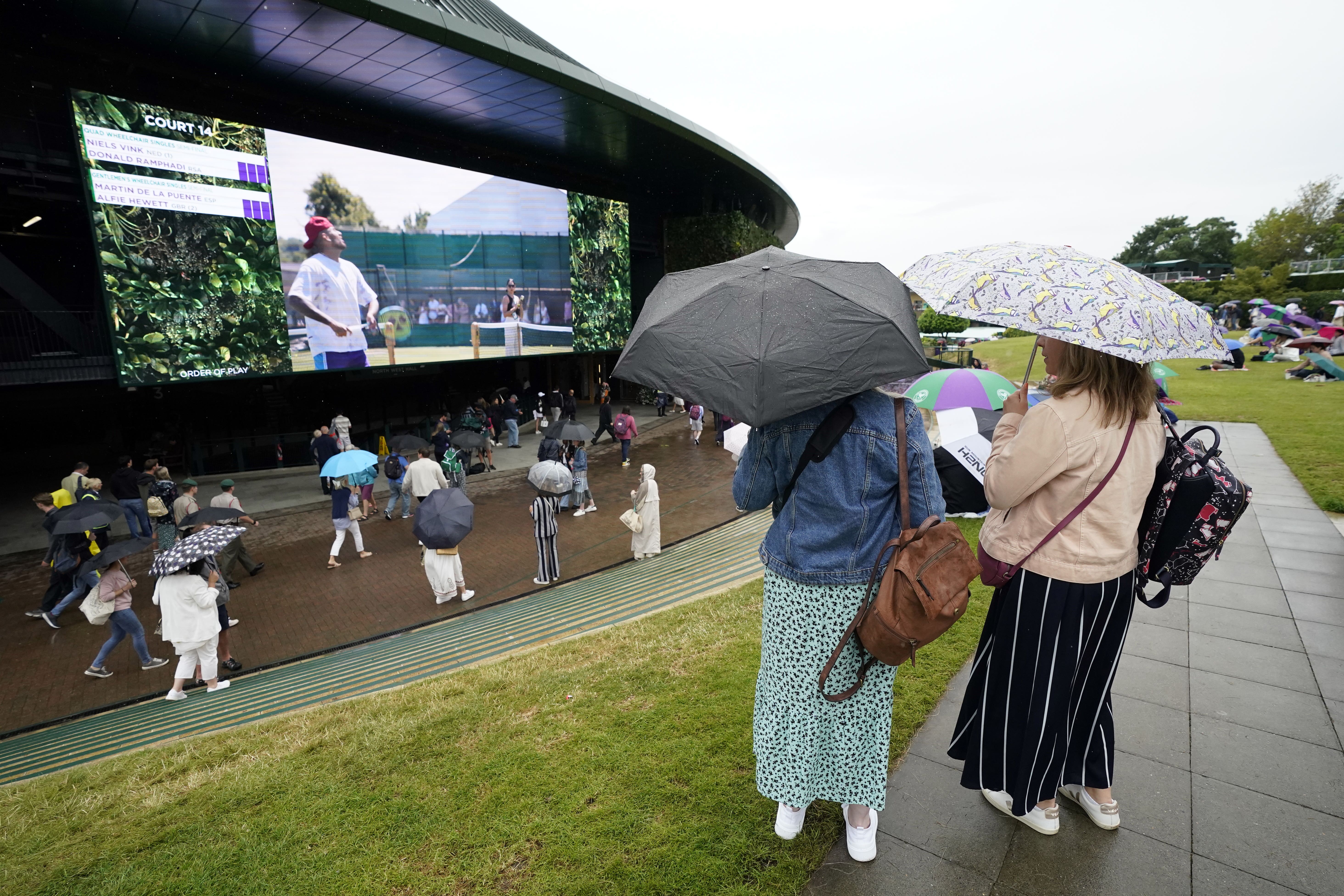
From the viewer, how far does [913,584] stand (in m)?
1.99

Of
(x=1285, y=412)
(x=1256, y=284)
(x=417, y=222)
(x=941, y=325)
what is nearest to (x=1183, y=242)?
(x=1256, y=284)

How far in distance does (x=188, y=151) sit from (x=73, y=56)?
127 inches

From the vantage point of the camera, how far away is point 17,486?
619 inches

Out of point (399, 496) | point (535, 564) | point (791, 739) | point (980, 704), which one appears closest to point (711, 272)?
point (791, 739)

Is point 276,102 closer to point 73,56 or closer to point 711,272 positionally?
point 73,56

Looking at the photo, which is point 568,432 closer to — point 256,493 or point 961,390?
point 961,390

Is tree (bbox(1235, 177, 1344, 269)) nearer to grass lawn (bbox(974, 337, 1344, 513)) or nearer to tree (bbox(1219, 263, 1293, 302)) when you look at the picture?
tree (bbox(1219, 263, 1293, 302))

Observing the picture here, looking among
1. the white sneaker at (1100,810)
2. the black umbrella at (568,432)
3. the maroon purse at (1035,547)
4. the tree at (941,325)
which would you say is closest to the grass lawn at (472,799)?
the white sneaker at (1100,810)

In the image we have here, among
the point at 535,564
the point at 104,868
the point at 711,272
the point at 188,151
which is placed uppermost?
the point at 188,151

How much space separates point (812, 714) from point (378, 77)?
1757 cm

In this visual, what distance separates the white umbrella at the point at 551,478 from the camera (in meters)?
8.52

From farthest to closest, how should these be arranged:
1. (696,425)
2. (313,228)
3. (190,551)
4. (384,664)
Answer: (696,425), (313,228), (384,664), (190,551)

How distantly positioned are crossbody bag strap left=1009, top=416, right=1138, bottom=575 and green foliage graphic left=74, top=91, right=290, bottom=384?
15860mm

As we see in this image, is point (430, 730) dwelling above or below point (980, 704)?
below
